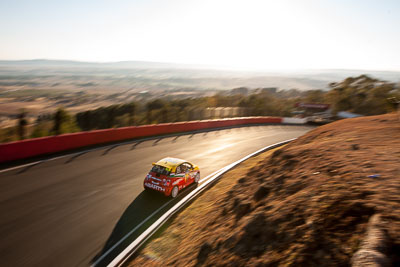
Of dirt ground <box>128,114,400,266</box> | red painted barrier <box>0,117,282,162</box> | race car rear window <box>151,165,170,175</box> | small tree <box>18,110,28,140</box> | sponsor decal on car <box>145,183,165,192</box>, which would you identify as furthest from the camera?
small tree <box>18,110,28,140</box>

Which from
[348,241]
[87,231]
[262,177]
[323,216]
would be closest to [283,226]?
[323,216]

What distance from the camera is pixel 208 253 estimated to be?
4.74 meters

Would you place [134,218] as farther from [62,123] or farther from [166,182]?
[62,123]

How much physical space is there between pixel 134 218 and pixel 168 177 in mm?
2056

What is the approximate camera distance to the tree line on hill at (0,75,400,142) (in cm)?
1605

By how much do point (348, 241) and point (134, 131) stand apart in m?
18.0

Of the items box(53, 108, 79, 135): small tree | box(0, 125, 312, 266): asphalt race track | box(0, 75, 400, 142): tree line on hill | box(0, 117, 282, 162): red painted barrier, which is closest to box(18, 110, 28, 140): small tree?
box(0, 75, 400, 142): tree line on hill

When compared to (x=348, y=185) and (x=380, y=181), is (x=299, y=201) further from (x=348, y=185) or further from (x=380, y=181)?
(x=380, y=181)

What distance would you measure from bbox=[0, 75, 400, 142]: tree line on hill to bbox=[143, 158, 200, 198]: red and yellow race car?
869 cm

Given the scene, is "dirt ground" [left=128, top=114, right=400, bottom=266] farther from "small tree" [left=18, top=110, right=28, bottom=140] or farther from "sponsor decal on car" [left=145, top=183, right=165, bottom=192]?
"small tree" [left=18, top=110, right=28, bottom=140]

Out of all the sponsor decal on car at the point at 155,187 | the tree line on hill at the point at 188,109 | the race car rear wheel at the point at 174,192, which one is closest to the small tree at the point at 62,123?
the tree line on hill at the point at 188,109

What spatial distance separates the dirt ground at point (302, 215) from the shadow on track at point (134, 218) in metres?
0.79

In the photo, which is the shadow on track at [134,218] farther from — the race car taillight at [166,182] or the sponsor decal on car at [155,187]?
the race car taillight at [166,182]

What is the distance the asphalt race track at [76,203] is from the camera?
657 cm
